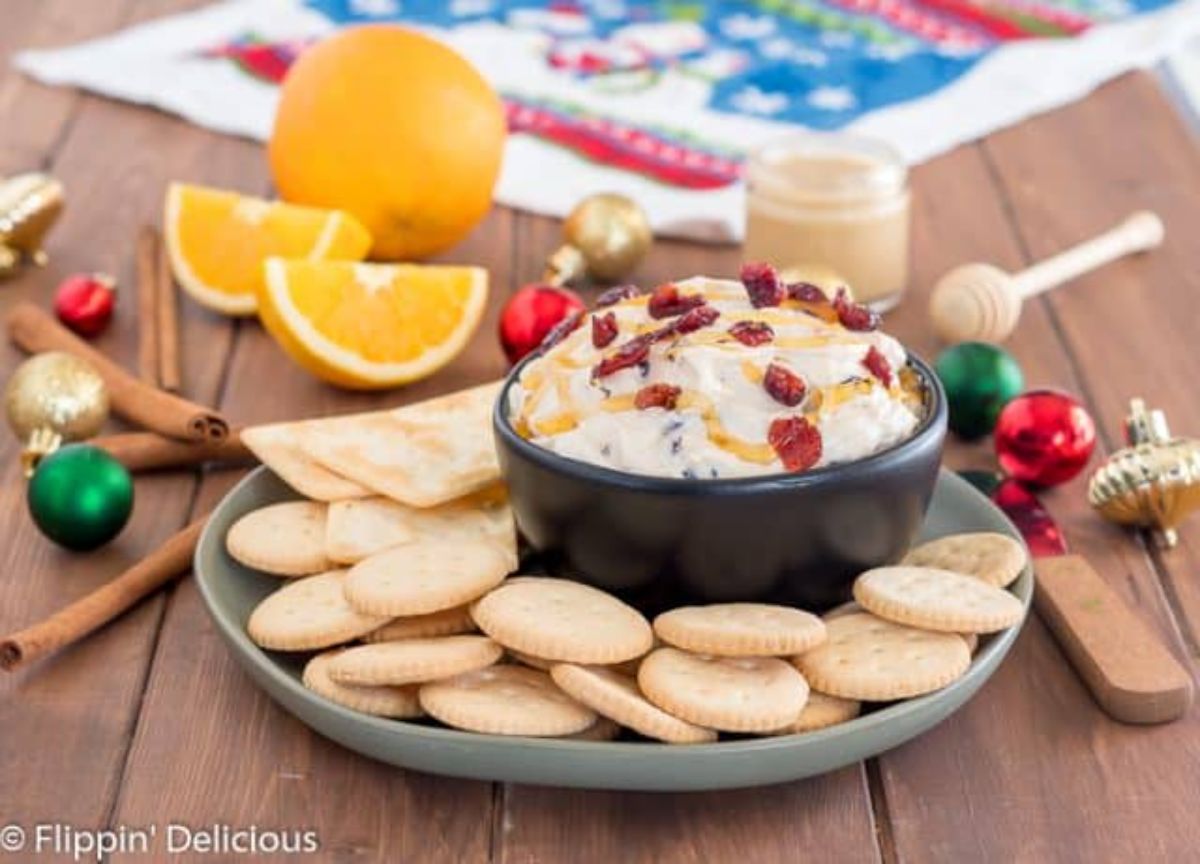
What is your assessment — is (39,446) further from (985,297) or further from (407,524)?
(985,297)

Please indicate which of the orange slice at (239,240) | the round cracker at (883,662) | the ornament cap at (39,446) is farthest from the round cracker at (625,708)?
the orange slice at (239,240)

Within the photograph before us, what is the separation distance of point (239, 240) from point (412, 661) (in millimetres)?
1196

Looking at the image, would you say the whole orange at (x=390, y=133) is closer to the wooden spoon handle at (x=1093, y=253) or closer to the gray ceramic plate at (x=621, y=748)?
the wooden spoon handle at (x=1093, y=253)

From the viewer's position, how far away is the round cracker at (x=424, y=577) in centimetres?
152

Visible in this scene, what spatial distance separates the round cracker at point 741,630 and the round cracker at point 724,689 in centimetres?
1

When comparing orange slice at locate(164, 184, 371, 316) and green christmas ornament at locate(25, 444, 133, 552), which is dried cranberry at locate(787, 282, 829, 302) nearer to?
green christmas ornament at locate(25, 444, 133, 552)

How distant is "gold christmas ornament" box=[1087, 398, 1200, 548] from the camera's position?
1902mm

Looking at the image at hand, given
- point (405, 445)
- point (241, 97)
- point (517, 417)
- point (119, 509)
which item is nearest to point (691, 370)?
point (517, 417)

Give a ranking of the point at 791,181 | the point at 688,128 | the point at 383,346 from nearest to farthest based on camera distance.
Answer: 1. the point at 383,346
2. the point at 791,181
3. the point at 688,128

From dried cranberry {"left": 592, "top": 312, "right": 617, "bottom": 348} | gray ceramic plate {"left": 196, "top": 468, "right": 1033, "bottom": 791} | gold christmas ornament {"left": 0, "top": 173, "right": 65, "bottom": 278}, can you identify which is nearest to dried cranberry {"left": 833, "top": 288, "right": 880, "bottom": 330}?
dried cranberry {"left": 592, "top": 312, "right": 617, "bottom": 348}

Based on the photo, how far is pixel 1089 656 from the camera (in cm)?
166

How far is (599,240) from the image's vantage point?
256 centimetres

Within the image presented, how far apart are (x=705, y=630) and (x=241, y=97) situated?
1983mm

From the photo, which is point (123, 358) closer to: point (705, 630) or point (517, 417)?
point (517, 417)
